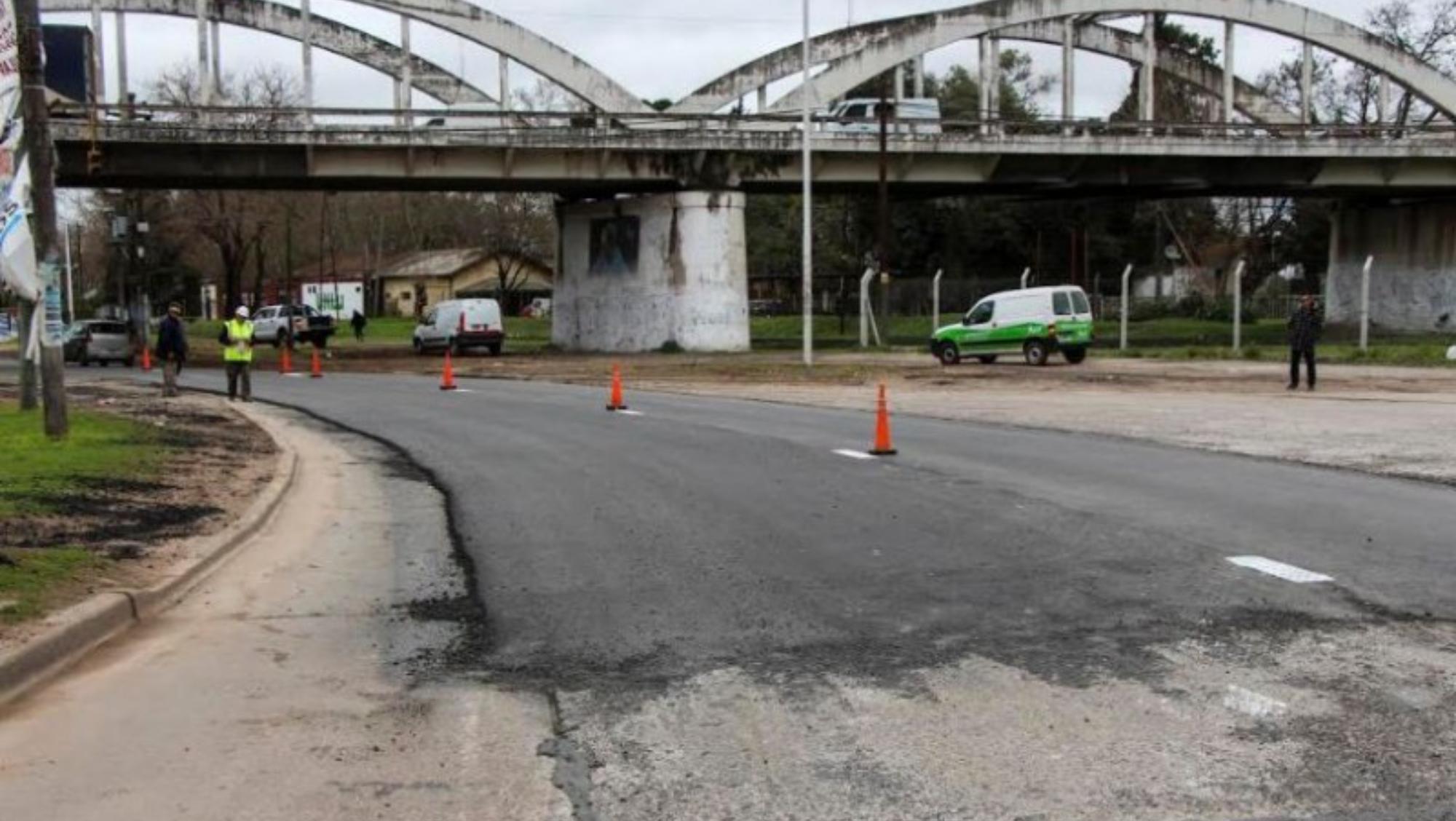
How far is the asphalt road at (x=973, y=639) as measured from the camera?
4.61 metres

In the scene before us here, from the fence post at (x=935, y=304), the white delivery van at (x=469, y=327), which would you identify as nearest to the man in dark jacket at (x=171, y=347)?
the white delivery van at (x=469, y=327)

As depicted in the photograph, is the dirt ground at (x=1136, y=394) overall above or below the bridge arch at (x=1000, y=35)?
below

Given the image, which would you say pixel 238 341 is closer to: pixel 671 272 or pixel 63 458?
pixel 63 458

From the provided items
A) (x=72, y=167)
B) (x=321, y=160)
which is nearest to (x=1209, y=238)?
(x=321, y=160)

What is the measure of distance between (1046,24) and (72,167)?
124 feet

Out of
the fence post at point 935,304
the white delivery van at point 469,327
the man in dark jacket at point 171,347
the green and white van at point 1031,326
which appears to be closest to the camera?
the man in dark jacket at point 171,347

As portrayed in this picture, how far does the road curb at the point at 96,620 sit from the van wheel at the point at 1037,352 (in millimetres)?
26218

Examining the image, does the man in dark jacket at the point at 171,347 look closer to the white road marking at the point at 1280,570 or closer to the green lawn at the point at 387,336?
the green lawn at the point at 387,336

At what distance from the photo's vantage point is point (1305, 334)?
24047 millimetres

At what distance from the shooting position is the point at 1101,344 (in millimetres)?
46281

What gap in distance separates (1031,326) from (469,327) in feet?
66.3

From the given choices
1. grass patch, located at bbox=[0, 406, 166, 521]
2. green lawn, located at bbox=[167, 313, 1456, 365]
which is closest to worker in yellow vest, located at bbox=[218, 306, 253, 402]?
grass patch, located at bbox=[0, 406, 166, 521]

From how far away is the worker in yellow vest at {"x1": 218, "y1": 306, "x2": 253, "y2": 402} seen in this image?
2398 cm

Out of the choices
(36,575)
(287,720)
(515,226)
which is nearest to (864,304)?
(36,575)
